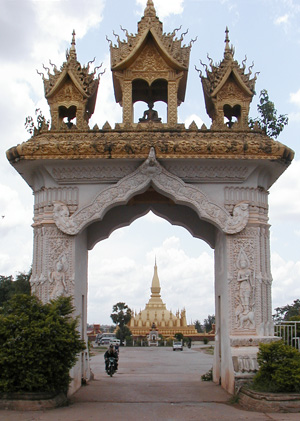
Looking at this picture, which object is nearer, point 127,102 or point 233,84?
point 233,84

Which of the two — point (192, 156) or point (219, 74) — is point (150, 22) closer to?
point (219, 74)

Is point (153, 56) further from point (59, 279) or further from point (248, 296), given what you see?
point (248, 296)

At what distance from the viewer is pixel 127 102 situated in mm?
12656

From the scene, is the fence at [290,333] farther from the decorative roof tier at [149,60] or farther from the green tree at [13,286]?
the green tree at [13,286]

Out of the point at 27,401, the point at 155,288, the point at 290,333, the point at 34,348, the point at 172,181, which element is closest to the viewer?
the point at 27,401

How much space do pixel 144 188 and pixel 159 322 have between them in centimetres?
4592

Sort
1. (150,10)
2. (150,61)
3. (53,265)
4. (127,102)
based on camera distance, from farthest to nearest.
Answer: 1. (150,10)
2. (150,61)
3. (127,102)
4. (53,265)

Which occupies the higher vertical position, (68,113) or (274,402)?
(68,113)

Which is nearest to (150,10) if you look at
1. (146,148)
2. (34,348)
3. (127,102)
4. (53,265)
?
(127,102)

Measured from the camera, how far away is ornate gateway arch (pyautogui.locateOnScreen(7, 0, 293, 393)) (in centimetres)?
1102

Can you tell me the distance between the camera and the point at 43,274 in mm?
11055

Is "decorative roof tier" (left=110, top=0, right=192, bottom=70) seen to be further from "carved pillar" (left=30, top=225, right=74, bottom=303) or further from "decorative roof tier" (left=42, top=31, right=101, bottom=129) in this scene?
"carved pillar" (left=30, top=225, right=74, bottom=303)

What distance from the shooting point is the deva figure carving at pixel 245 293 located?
10.9m

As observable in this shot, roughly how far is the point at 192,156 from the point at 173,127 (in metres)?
1.18
